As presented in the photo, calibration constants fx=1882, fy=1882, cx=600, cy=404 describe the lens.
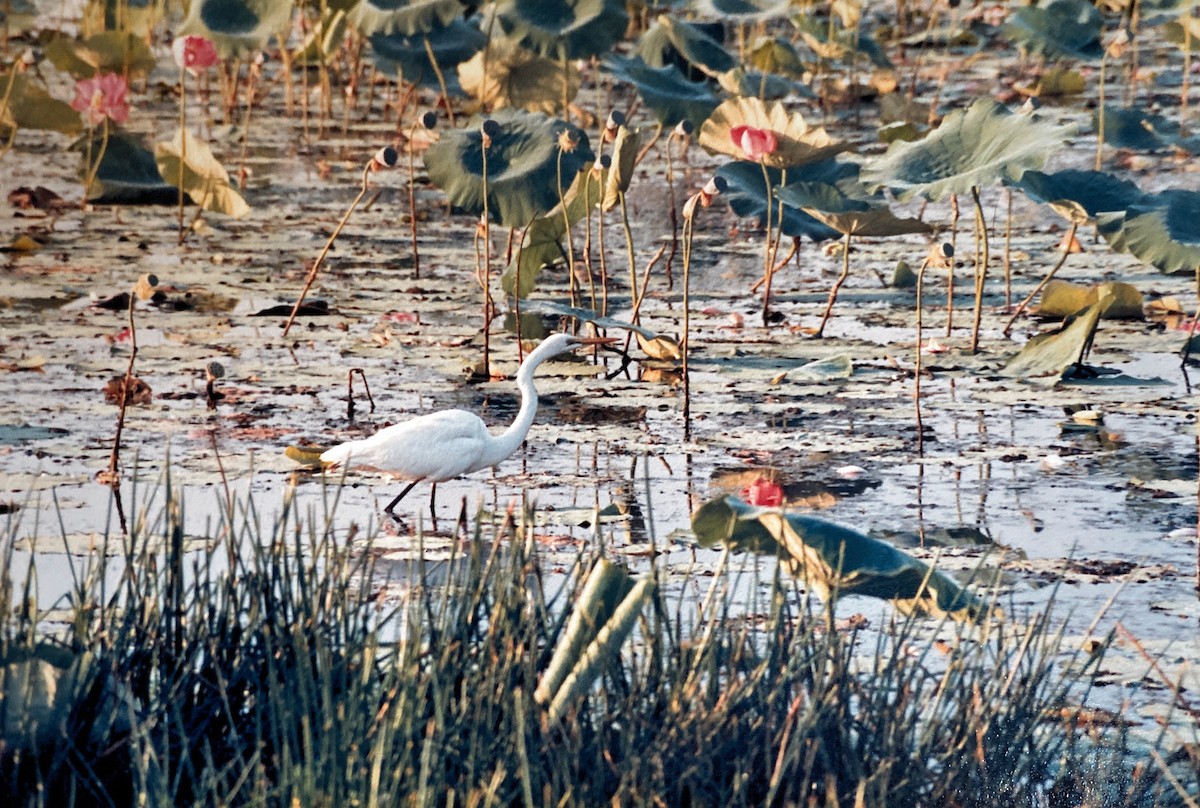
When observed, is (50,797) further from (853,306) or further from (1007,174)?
(853,306)

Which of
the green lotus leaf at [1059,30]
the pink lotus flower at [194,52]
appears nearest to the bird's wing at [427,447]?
→ the pink lotus flower at [194,52]

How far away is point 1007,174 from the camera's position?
463 centimetres

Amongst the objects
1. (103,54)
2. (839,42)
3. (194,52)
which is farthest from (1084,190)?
(103,54)

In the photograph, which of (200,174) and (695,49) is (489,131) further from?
(695,49)

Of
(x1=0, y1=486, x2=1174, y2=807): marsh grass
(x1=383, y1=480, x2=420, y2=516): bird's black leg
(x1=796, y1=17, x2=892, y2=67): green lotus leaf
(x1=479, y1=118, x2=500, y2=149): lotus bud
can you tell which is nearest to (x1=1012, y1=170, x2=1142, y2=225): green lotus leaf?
(x1=479, y1=118, x2=500, y2=149): lotus bud

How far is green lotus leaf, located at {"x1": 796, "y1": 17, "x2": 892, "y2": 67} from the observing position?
9500mm

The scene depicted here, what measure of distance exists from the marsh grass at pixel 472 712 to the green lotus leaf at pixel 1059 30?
22.2 ft

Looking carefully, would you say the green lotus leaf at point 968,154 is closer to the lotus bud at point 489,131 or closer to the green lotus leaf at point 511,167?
the green lotus leaf at point 511,167

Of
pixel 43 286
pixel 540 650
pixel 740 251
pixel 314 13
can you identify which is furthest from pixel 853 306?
pixel 314 13

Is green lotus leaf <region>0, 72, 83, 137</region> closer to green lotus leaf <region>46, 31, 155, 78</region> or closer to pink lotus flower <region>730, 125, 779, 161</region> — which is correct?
green lotus leaf <region>46, 31, 155, 78</region>

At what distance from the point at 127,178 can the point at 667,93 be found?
2178 millimetres

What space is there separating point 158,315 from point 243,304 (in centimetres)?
29

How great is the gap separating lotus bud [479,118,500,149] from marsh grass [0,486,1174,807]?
2.67 m

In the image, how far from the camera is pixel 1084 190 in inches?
207
